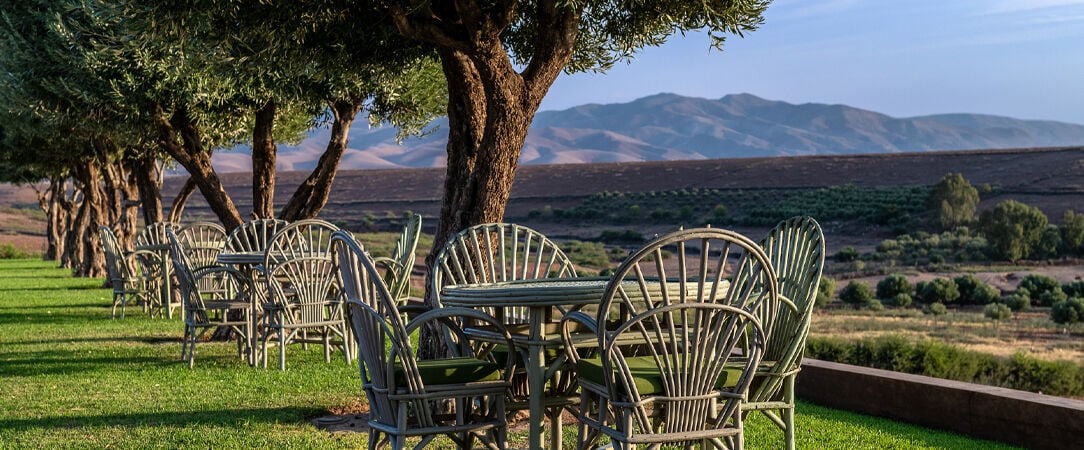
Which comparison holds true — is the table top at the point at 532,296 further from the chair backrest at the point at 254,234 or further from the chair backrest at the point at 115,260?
the chair backrest at the point at 115,260

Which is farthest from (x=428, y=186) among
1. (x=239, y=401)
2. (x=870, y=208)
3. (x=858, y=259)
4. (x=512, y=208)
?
(x=239, y=401)

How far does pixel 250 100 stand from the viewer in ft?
33.0

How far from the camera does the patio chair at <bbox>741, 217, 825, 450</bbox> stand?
380 centimetres

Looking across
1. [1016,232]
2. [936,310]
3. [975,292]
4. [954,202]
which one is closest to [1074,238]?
[1016,232]

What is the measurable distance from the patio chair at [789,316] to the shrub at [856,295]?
78.4 ft

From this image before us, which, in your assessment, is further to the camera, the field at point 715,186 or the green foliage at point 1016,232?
the field at point 715,186

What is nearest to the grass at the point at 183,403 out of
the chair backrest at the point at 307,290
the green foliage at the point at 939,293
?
the chair backrest at the point at 307,290

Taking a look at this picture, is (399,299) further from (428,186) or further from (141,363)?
(428,186)

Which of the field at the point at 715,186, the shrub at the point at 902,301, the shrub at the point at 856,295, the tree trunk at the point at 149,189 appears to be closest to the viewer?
the tree trunk at the point at 149,189

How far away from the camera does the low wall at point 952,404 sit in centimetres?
490

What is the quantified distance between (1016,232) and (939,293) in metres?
12.0

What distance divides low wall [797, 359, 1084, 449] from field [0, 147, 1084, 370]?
26882 millimetres

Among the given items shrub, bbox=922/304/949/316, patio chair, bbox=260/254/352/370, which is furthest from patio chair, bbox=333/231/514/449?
shrub, bbox=922/304/949/316

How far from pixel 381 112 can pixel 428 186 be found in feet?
190
